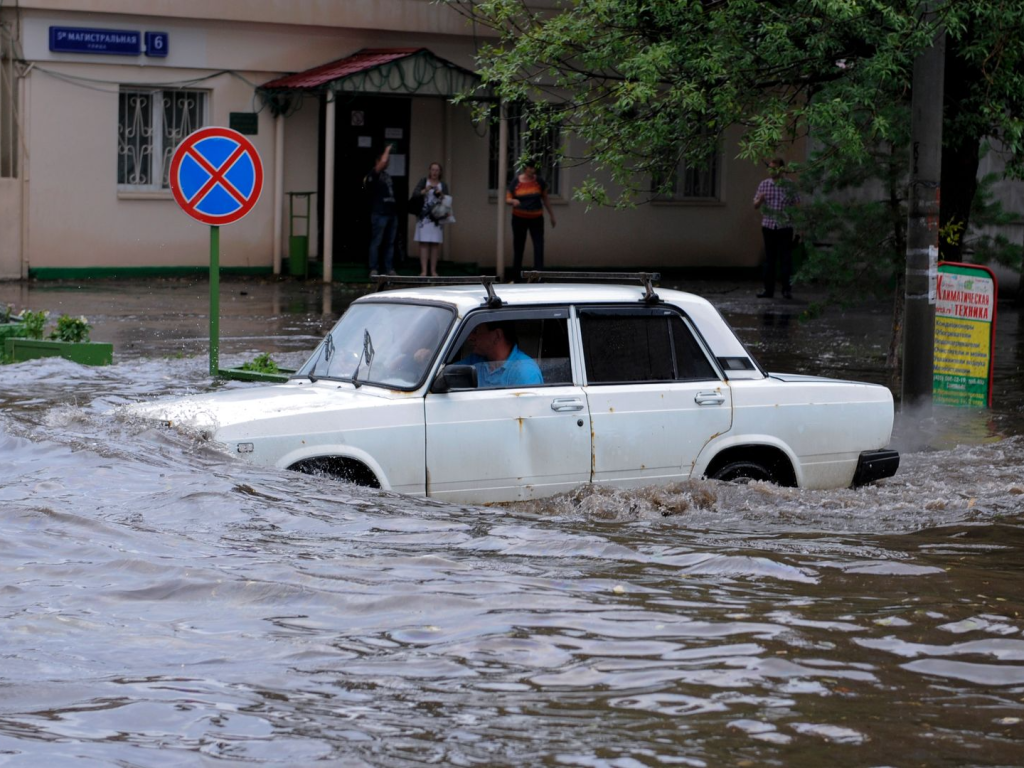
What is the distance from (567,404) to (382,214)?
1563 cm

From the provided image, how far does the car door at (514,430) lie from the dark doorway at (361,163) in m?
17.1

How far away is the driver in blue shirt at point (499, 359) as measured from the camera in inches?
319

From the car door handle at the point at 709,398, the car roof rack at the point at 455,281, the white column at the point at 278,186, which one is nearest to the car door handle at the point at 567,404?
the car roof rack at the point at 455,281

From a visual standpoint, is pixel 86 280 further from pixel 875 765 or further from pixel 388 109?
pixel 875 765

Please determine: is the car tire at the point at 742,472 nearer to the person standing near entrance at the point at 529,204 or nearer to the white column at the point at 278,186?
the person standing near entrance at the point at 529,204

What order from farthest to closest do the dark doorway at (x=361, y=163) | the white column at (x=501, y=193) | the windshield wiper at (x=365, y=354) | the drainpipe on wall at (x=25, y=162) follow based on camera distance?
the dark doorway at (x=361, y=163) < the white column at (x=501, y=193) < the drainpipe on wall at (x=25, y=162) < the windshield wiper at (x=365, y=354)

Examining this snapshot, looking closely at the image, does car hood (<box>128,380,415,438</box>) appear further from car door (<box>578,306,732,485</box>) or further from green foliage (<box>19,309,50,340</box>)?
green foliage (<box>19,309,50,340</box>)

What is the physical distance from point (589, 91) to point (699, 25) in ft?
4.81

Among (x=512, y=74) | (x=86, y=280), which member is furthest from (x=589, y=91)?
(x=86, y=280)

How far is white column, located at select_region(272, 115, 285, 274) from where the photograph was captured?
2412cm

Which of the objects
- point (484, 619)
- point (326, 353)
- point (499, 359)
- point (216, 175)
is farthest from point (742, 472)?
point (216, 175)

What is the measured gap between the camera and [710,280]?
2730 centimetres

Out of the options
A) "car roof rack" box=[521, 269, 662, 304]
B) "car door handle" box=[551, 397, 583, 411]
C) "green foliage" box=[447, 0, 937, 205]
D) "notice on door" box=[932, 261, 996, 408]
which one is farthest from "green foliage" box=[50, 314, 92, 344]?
"notice on door" box=[932, 261, 996, 408]

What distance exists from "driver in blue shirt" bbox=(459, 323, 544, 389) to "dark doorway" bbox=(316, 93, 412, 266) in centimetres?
1711
